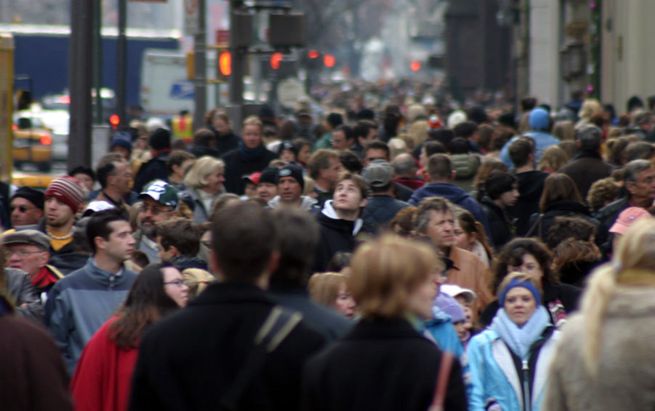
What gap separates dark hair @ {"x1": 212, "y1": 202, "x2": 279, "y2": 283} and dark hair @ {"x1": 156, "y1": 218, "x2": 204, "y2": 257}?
4.92 m

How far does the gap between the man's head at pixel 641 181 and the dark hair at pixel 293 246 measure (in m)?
7.30

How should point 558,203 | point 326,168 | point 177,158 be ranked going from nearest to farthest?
1. point 558,203
2. point 326,168
3. point 177,158

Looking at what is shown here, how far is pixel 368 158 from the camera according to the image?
55.9 ft

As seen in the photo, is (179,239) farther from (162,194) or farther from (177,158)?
(177,158)

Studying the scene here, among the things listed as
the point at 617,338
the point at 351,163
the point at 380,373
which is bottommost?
the point at 380,373

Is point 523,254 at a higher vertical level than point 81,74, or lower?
lower

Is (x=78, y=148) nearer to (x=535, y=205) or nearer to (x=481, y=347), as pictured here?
(x=535, y=205)

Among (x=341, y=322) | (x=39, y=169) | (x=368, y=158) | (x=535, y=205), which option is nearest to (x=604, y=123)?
(x=368, y=158)

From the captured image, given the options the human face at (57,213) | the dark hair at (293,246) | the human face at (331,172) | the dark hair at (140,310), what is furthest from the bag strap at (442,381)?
the human face at (331,172)

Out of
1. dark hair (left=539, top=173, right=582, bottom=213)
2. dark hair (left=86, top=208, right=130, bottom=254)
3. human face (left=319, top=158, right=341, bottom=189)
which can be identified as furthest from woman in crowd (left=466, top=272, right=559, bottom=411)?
human face (left=319, top=158, right=341, bottom=189)

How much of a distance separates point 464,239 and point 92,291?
Answer: 3.36m

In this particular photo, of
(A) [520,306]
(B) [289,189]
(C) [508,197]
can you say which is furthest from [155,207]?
(A) [520,306]

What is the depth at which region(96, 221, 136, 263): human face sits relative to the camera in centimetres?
909

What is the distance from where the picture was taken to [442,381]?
211 inches
